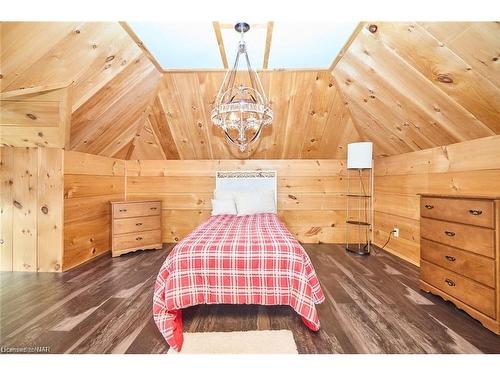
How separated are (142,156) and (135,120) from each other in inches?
31.2

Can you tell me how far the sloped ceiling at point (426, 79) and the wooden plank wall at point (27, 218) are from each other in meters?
3.46

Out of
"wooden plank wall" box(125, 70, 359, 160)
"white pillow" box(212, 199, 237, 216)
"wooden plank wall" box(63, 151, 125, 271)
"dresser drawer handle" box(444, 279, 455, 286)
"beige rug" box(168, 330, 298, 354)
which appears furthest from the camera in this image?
"white pillow" box(212, 199, 237, 216)

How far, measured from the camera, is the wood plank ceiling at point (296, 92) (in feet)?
5.65

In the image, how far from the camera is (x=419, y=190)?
2805mm

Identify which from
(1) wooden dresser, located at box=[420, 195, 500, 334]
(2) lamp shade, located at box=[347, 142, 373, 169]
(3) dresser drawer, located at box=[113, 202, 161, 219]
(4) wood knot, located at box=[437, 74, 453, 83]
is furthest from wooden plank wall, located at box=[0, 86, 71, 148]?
(1) wooden dresser, located at box=[420, 195, 500, 334]

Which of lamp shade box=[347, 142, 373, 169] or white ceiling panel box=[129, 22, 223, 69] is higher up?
white ceiling panel box=[129, 22, 223, 69]

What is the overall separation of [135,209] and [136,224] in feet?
0.68

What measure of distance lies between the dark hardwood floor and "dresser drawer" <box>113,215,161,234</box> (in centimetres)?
73

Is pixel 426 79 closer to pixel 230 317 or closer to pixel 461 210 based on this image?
pixel 461 210

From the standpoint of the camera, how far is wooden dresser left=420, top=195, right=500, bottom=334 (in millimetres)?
1512

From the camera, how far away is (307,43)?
226 cm

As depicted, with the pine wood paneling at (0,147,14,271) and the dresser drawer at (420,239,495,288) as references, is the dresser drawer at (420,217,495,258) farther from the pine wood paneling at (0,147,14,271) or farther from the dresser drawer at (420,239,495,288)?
the pine wood paneling at (0,147,14,271)

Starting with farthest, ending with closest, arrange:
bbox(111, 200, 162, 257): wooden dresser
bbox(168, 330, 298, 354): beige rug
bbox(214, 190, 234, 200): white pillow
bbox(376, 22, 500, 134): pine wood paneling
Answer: bbox(214, 190, 234, 200): white pillow < bbox(111, 200, 162, 257): wooden dresser < bbox(376, 22, 500, 134): pine wood paneling < bbox(168, 330, 298, 354): beige rug

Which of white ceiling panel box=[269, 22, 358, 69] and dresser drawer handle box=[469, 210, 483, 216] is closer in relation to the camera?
dresser drawer handle box=[469, 210, 483, 216]
